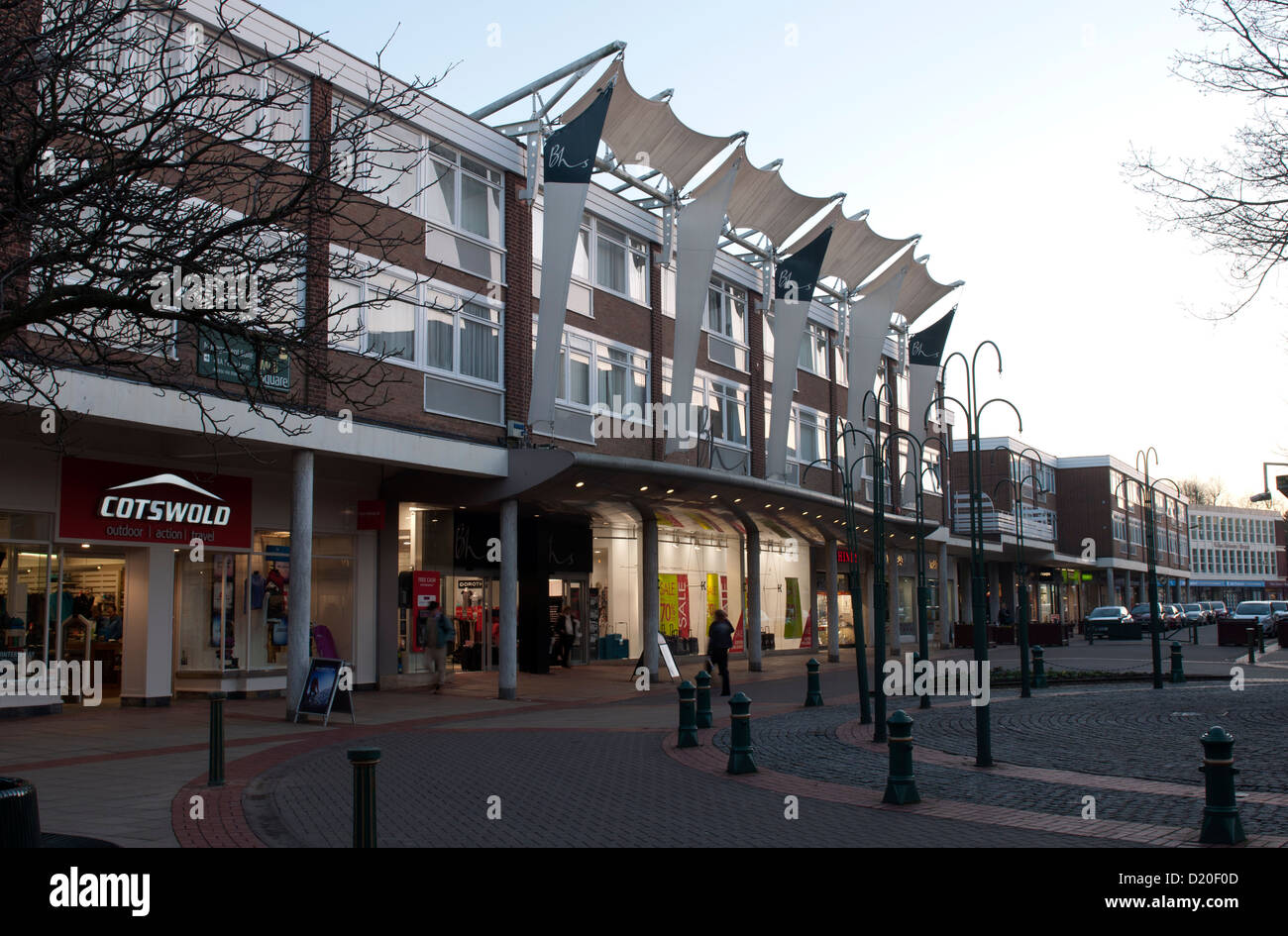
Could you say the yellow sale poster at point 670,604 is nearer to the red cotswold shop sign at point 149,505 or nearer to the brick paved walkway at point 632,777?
the brick paved walkway at point 632,777

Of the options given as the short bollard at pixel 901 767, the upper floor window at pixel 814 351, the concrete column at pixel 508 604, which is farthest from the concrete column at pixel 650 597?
the short bollard at pixel 901 767

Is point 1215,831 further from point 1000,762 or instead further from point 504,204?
point 504,204

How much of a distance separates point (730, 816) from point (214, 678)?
46.9ft

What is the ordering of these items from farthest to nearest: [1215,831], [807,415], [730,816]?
[807,415] < [730,816] < [1215,831]

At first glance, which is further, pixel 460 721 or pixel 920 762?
pixel 460 721

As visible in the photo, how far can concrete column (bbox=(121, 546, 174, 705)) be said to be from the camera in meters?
19.2

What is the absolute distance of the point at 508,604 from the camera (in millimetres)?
22188

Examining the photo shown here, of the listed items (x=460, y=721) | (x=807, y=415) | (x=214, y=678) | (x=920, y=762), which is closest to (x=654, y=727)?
(x=460, y=721)

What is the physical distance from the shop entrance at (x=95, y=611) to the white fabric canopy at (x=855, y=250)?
23.2 meters

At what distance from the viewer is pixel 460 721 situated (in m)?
18.1

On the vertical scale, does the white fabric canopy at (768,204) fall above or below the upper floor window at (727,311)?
above

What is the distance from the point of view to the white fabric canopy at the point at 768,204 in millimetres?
30500

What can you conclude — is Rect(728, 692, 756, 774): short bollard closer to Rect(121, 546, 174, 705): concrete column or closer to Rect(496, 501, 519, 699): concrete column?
Rect(496, 501, 519, 699): concrete column

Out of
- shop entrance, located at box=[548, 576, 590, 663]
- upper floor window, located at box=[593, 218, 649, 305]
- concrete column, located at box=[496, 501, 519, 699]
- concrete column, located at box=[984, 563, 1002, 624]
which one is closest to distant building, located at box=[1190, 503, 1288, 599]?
concrete column, located at box=[984, 563, 1002, 624]
